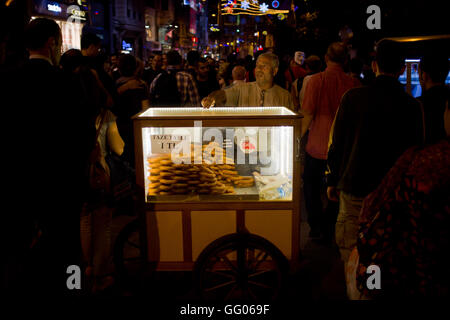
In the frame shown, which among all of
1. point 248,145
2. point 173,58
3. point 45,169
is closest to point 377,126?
point 248,145

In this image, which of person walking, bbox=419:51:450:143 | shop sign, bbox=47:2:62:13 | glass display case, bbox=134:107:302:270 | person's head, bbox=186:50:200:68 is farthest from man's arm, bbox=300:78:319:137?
shop sign, bbox=47:2:62:13

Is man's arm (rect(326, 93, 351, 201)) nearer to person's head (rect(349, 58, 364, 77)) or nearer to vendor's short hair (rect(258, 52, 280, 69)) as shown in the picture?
vendor's short hair (rect(258, 52, 280, 69))

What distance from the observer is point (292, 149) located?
383cm

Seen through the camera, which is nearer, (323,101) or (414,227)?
(414,227)

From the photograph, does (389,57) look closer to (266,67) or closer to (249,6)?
(266,67)

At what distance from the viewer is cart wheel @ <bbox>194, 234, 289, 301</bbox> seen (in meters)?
3.63

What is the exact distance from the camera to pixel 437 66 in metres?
3.94

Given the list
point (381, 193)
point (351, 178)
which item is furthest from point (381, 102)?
point (381, 193)

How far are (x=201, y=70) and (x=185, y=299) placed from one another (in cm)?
589

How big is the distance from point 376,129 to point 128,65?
14.8 feet

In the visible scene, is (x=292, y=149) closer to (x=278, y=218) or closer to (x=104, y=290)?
→ (x=278, y=218)

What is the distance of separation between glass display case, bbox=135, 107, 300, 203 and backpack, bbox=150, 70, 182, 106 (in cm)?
268

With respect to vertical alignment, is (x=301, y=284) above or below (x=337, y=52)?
below

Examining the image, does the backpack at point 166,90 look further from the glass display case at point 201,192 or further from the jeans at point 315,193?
the glass display case at point 201,192
